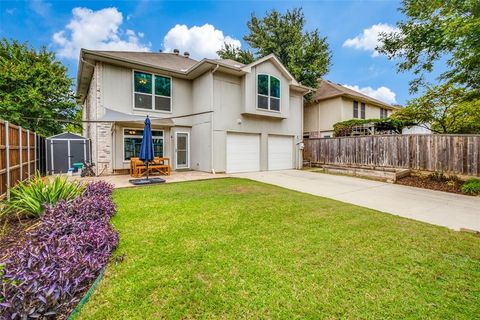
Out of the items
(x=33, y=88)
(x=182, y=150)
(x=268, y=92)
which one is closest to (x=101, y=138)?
(x=182, y=150)

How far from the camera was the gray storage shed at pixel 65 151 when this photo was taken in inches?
448

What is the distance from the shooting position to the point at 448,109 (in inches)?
446

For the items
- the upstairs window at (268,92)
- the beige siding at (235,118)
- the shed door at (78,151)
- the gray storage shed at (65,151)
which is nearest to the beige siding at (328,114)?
the beige siding at (235,118)

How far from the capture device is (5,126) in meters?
5.23

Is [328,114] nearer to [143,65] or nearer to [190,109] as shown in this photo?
[190,109]

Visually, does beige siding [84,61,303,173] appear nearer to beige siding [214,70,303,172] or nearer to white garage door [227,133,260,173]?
beige siding [214,70,303,172]

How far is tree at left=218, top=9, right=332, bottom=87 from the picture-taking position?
18016mm

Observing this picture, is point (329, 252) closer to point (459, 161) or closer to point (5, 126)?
point (5, 126)

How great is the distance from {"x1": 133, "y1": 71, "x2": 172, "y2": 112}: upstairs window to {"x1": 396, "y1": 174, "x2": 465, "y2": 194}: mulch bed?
11744 mm

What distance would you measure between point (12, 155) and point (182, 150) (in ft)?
24.4

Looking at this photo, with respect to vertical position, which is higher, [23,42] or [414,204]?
[23,42]

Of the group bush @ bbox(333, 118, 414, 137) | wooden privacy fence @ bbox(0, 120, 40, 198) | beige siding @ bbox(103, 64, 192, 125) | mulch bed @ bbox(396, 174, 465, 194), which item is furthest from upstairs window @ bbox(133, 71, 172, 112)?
bush @ bbox(333, 118, 414, 137)

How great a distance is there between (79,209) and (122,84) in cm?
855

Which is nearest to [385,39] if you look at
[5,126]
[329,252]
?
[329,252]
